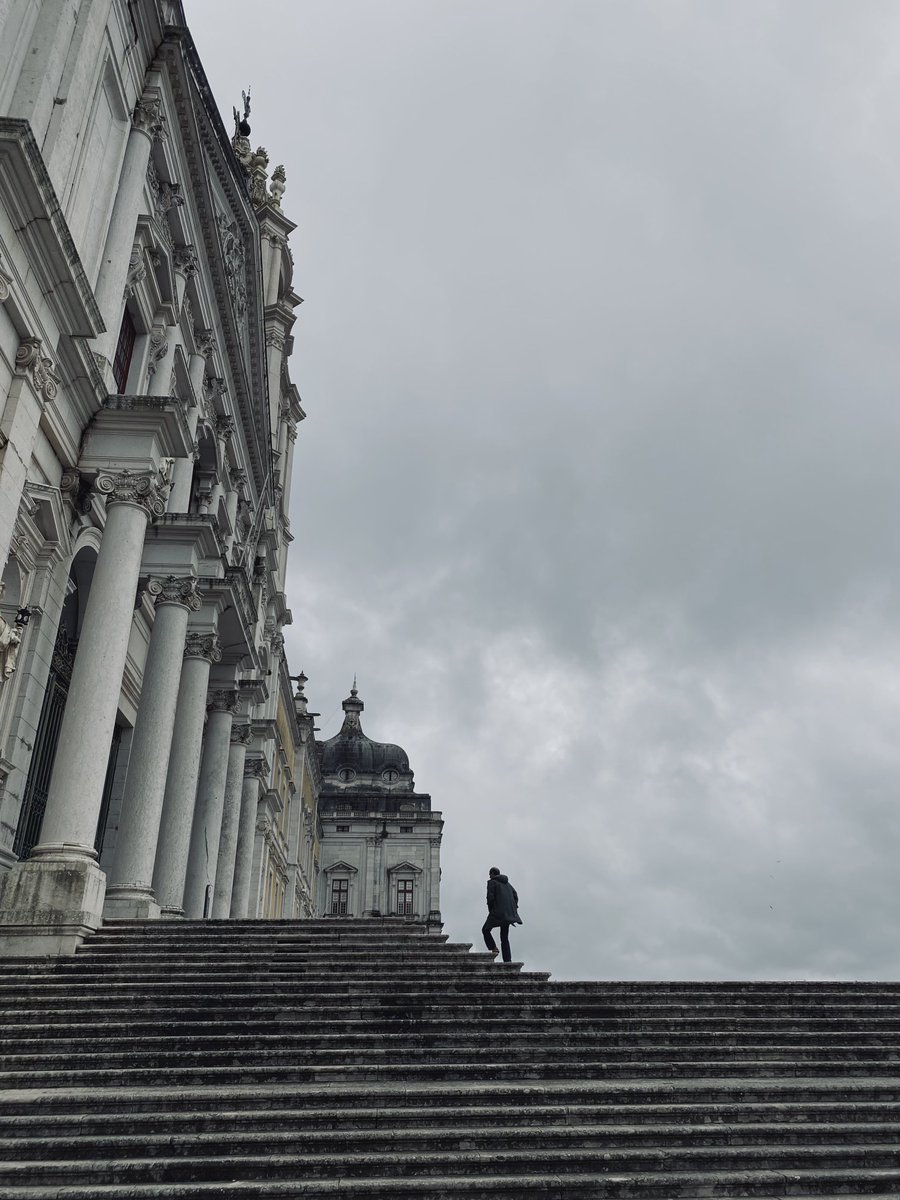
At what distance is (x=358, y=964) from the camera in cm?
1139

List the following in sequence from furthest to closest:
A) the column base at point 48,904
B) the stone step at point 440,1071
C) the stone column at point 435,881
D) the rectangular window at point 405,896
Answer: the rectangular window at point 405,896
the stone column at point 435,881
the column base at point 48,904
the stone step at point 440,1071

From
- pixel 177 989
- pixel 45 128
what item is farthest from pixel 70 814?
pixel 45 128

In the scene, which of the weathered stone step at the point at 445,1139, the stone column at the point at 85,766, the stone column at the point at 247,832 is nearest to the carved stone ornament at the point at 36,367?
the stone column at the point at 85,766

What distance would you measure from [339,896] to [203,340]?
183ft

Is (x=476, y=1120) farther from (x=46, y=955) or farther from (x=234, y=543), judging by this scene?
(x=234, y=543)

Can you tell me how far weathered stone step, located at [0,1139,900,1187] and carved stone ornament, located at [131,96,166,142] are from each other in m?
16.8

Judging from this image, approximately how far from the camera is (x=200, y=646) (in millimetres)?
20828

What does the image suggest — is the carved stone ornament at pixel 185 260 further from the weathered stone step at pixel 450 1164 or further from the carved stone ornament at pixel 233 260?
the weathered stone step at pixel 450 1164

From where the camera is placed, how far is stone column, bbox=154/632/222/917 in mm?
18328

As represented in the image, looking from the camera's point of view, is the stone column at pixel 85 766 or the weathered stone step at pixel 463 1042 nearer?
the weathered stone step at pixel 463 1042

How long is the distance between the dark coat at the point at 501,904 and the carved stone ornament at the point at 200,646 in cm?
817

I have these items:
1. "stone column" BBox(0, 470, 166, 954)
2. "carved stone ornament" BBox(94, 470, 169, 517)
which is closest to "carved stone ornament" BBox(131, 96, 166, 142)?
"carved stone ornament" BBox(94, 470, 169, 517)

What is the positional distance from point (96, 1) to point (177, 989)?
1397 centimetres

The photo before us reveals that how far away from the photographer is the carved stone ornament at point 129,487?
1484 cm
